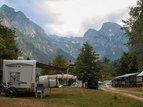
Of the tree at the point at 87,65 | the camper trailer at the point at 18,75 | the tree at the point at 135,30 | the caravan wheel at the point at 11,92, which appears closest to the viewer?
the camper trailer at the point at 18,75

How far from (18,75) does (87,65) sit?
48.5 metres

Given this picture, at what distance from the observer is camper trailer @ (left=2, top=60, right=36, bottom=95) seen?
33344 mm

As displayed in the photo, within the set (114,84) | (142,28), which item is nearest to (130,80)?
(114,84)

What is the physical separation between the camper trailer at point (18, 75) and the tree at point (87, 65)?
47.4m

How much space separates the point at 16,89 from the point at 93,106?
9788 mm

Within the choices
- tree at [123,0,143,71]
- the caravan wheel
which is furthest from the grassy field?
tree at [123,0,143,71]

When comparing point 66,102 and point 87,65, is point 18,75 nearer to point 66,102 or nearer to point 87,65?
point 66,102

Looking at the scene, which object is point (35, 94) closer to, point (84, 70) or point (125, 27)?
point (125, 27)

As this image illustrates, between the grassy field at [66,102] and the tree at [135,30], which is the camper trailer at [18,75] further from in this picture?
the tree at [135,30]

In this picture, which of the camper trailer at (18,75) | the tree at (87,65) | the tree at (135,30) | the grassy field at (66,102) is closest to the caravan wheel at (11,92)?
the camper trailer at (18,75)

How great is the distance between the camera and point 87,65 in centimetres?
8138

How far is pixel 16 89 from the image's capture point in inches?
1335

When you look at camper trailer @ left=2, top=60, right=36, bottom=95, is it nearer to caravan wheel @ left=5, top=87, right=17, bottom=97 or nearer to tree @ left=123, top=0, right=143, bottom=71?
caravan wheel @ left=5, top=87, right=17, bottom=97

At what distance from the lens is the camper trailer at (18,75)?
1313 inches
